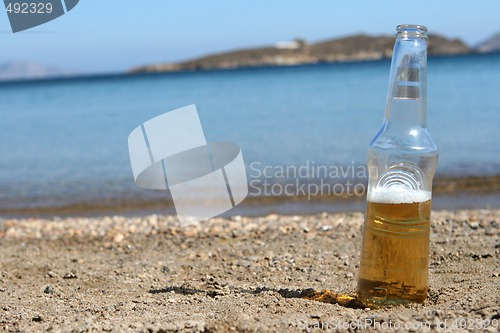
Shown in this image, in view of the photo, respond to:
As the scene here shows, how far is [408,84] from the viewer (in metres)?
3.62

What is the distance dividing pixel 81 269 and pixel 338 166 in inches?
331

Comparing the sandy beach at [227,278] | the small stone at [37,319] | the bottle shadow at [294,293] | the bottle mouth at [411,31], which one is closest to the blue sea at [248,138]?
the sandy beach at [227,278]

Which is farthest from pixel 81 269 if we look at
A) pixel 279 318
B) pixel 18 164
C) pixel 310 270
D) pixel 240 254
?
pixel 18 164

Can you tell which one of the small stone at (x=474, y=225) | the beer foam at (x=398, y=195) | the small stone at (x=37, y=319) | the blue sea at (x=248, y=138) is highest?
the beer foam at (x=398, y=195)

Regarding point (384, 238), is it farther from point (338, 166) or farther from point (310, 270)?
point (338, 166)

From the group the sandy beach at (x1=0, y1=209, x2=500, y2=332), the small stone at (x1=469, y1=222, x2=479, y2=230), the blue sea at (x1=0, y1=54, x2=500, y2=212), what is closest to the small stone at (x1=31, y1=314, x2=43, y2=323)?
the sandy beach at (x1=0, y1=209, x2=500, y2=332)

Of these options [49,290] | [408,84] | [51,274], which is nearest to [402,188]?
[408,84]

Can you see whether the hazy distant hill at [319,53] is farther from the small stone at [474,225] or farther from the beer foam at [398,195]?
the beer foam at [398,195]

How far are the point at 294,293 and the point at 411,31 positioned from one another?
1853mm

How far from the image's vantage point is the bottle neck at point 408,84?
3.59 m

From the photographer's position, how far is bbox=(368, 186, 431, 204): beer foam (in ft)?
11.6

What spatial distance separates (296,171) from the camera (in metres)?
13.0

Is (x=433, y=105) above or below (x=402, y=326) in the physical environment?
below

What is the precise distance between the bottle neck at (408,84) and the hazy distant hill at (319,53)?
112m
